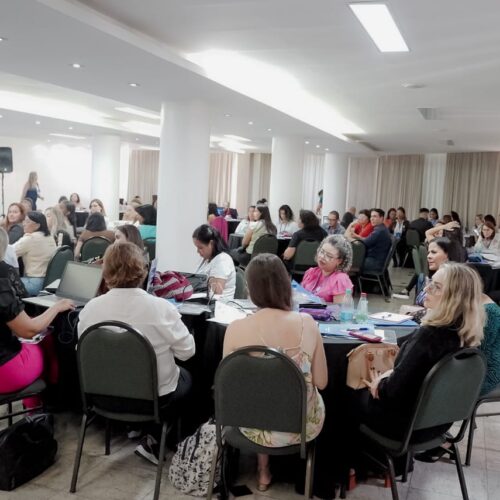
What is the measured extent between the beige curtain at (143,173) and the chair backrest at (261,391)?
17255 mm

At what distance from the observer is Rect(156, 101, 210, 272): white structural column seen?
23.2 feet

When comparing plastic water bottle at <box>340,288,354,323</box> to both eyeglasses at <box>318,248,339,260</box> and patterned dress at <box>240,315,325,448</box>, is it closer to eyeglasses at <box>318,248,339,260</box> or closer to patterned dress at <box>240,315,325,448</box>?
eyeglasses at <box>318,248,339,260</box>

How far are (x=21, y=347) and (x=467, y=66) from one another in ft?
16.3

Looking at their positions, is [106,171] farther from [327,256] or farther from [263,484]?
[263,484]

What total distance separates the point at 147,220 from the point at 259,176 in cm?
1100

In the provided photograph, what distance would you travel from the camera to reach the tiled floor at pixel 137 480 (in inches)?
111

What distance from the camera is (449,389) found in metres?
2.41

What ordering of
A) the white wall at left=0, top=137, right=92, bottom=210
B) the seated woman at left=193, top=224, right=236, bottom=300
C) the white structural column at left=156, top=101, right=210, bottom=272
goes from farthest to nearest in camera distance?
the white wall at left=0, top=137, right=92, bottom=210
the white structural column at left=156, top=101, right=210, bottom=272
the seated woman at left=193, top=224, right=236, bottom=300

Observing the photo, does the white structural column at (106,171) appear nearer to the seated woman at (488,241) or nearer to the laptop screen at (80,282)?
the seated woman at (488,241)

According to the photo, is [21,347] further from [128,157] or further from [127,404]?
[128,157]

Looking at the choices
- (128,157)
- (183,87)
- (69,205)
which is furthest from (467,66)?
(128,157)

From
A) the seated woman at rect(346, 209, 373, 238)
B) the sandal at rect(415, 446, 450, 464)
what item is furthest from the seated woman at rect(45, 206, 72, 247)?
the sandal at rect(415, 446, 450, 464)

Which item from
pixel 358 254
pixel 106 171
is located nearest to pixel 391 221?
pixel 358 254

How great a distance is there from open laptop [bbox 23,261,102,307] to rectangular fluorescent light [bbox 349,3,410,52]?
8.46 ft
